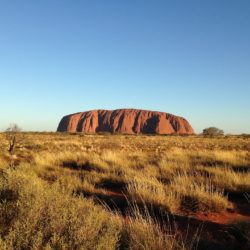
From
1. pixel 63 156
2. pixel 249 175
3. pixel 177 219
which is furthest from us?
pixel 63 156

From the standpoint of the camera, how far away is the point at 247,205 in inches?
335

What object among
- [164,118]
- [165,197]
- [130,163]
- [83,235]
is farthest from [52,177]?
[164,118]

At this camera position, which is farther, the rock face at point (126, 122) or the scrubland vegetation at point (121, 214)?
the rock face at point (126, 122)

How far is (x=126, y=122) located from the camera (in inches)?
6476

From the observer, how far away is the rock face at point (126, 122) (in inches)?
6270

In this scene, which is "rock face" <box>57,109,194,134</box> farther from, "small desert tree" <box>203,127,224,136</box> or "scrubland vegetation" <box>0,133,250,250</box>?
"scrubland vegetation" <box>0,133,250,250</box>

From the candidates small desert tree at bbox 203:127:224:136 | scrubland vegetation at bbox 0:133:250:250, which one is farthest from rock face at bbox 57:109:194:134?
scrubland vegetation at bbox 0:133:250:250

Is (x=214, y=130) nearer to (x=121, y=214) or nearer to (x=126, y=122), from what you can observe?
(x=126, y=122)

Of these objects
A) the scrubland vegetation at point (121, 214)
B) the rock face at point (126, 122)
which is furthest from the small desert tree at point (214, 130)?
the scrubland vegetation at point (121, 214)

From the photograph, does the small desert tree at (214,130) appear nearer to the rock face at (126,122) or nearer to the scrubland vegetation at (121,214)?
the rock face at (126,122)

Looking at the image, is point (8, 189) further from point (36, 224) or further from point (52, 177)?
point (52, 177)

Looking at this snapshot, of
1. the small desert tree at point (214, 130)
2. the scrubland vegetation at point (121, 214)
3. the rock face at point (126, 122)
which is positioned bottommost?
the scrubland vegetation at point (121, 214)

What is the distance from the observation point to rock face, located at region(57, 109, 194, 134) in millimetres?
159250

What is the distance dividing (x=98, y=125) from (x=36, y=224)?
547 ft
